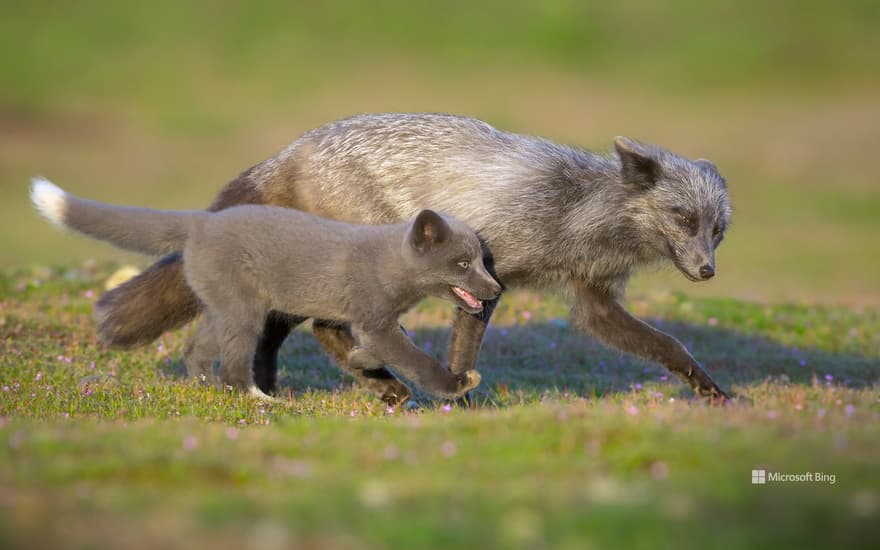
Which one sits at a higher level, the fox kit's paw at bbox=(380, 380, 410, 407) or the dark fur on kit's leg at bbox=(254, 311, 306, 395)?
the dark fur on kit's leg at bbox=(254, 311, 306, 395)

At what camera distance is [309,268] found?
8.27m

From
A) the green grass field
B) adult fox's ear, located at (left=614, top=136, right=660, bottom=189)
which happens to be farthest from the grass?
adult fox's ear, located at (left=614, top=136, right=660, bottom=189)

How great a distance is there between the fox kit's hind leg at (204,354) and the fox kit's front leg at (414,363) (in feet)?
4.71

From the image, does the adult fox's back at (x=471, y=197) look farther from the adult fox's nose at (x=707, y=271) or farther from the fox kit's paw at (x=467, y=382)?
the fox kit's paw at (x=467, y=382)

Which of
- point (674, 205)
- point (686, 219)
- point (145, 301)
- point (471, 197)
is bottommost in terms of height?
point (145, 301)

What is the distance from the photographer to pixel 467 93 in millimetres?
40812

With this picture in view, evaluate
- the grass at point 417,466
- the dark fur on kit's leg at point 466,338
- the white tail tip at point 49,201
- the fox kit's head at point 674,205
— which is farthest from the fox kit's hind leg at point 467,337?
the white tail tip at point 49,201

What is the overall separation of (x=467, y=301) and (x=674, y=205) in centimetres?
195

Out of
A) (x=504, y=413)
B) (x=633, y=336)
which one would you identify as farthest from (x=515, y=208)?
(x=504, y=413)

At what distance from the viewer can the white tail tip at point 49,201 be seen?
27.8 feet

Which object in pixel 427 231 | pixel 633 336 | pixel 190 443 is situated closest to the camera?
pixel 190 443

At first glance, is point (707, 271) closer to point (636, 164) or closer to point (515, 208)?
point (636, 164)

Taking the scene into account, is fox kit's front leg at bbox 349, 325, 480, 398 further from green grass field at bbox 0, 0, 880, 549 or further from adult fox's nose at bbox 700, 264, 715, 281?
adult fox's nose at bbox 700, 264, 715, 281

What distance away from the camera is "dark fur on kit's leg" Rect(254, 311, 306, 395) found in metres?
9.57
